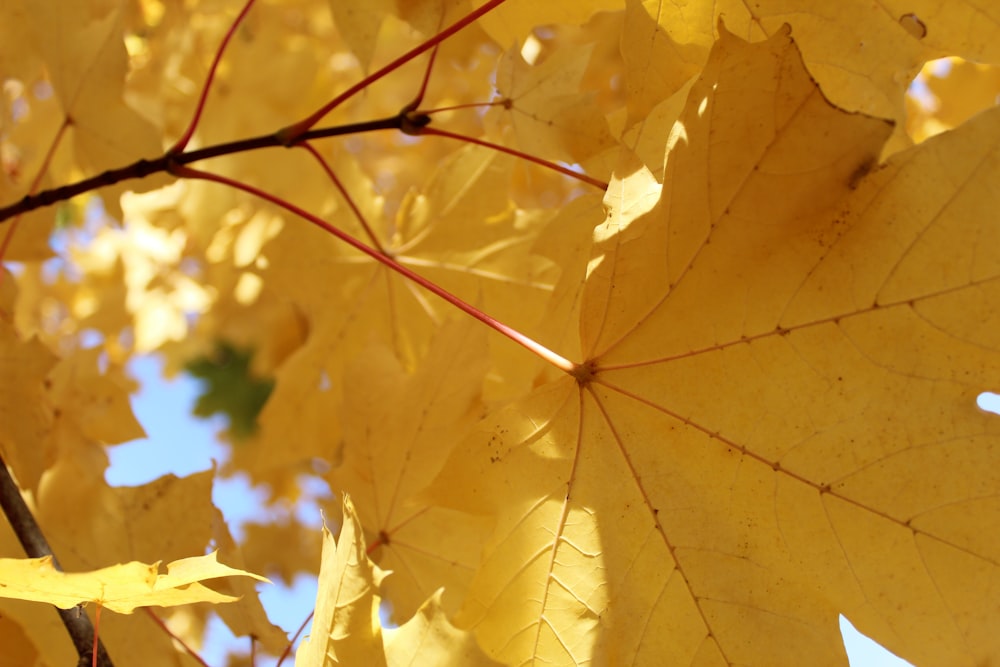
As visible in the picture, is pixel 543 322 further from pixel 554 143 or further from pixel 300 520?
pixel 300 520

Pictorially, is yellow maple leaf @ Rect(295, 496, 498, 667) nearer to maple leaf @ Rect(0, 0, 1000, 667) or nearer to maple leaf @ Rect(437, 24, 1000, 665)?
maple leaf @ Rect(0, 0, 1000, 667)

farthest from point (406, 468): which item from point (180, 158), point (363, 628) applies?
point (180, 158)

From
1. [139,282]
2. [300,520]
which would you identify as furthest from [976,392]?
[300,520]

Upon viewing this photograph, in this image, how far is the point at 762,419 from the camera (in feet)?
2.18

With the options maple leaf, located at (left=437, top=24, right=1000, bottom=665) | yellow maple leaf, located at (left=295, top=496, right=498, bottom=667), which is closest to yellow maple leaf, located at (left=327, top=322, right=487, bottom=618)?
maple leaf, located at (left=437, top=24, right=1000, bottom=665)

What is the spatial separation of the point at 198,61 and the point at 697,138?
167 centimetres

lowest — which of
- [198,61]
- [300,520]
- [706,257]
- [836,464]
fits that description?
[836,464]

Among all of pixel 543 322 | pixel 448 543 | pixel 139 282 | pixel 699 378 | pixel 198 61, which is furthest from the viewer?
pixel 139 282

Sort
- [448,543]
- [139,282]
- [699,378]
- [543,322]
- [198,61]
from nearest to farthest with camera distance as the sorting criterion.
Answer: [699,378] < [543,322] < [448,543] < [198,61] < [139,282]

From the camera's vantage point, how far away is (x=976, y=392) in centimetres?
61

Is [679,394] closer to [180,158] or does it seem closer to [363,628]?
[363,628]

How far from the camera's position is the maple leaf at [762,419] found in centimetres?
60

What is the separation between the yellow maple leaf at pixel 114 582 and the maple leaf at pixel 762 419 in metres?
0.26

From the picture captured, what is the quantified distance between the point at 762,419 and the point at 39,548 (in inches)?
26.7
